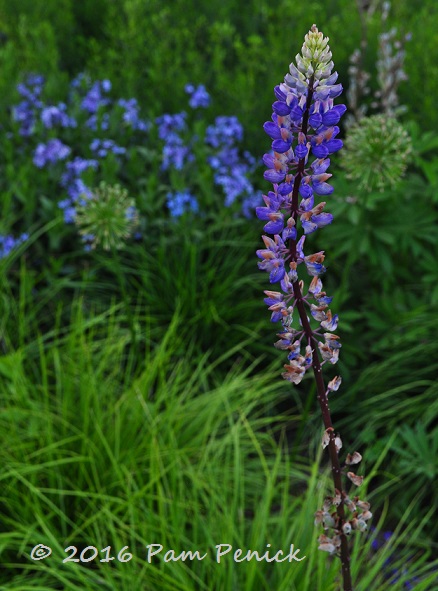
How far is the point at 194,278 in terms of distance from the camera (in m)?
3.91

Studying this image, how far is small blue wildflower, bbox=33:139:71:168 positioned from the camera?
14.3 feet

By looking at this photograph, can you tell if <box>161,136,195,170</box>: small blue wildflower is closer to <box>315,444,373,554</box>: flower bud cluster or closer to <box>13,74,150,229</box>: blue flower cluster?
<box>13,74,150,229</box>: blue flower cluster

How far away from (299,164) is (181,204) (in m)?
2.62

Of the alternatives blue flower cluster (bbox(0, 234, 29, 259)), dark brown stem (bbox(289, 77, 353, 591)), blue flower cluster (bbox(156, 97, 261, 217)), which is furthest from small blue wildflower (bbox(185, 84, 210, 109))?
dark brown stem (bbox(289, 77, 353, 591))

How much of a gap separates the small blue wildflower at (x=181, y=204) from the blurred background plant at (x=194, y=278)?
1 centimetres

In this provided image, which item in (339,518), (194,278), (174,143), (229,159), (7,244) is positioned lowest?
(339,518)

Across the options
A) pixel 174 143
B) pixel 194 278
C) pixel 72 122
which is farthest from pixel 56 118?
pixel 194 278

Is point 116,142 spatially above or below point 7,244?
above

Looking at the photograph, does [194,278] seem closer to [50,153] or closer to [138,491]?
[50,153]

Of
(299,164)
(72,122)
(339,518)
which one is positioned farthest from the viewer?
(72,122)

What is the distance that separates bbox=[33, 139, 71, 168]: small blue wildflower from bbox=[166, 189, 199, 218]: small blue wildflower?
0.67 m

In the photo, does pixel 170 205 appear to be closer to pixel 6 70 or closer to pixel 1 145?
pixel 1 145

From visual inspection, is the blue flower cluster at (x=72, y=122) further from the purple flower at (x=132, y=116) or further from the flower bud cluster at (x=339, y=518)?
the flower bud cluster at (x=339, y=518)

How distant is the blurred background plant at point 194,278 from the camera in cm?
302
